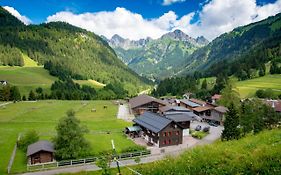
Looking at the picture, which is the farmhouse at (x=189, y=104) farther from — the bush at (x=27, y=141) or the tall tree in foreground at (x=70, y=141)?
the bush at (x=27, y=141)

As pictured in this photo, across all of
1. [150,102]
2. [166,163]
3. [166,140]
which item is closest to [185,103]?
[150,102]

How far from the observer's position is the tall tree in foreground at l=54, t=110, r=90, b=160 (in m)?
47.6

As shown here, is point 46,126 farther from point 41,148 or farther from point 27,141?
point 41,148

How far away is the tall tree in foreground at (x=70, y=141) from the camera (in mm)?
47625

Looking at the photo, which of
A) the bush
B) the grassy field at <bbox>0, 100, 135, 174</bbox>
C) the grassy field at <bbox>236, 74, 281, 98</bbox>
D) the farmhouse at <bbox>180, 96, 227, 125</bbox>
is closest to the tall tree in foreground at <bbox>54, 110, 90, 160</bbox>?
the grassy field at <bbox>0, 100, 135, 174</bbox>

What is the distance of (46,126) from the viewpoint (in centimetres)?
7406

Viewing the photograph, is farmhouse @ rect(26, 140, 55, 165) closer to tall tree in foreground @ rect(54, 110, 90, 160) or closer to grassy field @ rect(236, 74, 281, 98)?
tall tree in foreground @ rect(54, 110, 90, 160)

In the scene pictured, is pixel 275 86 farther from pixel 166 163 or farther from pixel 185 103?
pixel 166 163

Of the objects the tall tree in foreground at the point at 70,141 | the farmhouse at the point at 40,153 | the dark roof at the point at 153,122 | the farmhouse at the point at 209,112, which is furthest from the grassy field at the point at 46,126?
the farmhouse at the point at 209,112

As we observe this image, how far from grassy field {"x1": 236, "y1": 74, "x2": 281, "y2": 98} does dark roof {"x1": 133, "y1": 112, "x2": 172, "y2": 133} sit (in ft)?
220

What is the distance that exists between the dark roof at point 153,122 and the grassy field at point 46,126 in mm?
5971

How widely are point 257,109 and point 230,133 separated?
8.64 meters

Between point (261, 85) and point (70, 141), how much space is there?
373ft

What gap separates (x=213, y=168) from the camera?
1470 cm
